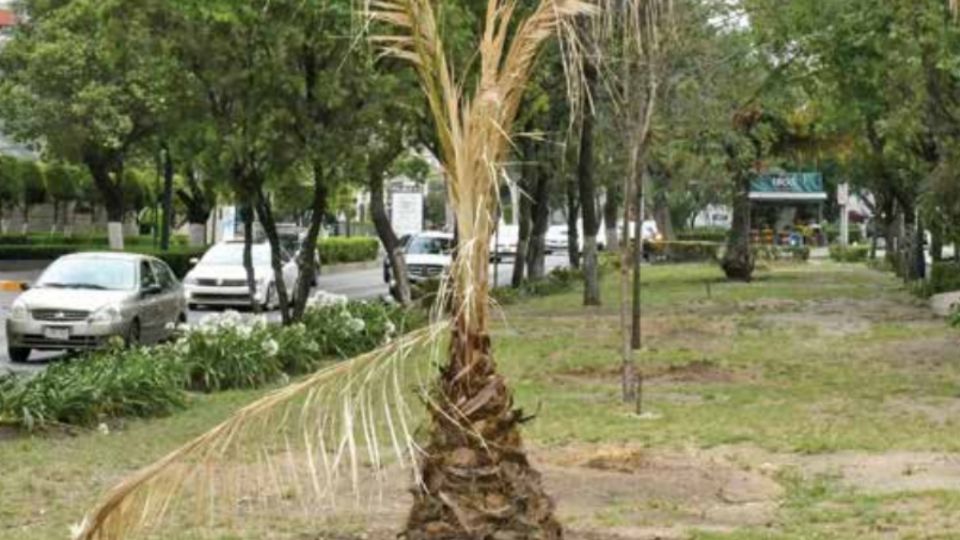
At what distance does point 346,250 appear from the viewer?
57.2 metres

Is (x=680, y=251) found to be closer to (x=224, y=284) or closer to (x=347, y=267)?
(x=347, y=267)

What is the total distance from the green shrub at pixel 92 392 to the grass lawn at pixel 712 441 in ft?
0.92

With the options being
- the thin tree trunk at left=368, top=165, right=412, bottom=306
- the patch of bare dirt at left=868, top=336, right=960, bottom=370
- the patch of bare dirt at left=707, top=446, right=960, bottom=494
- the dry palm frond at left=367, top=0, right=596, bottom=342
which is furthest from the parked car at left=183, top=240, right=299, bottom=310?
the dry palm frond at left=367, top=0, right=596, bottom=342

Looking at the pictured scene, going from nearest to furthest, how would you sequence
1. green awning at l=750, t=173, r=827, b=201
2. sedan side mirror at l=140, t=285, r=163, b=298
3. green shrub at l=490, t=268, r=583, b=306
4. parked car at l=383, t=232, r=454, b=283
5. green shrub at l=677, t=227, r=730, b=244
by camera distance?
1. sedan side mirror at l=140, t=285, r=163, b=298
2. green shrub at l=490, t=268, r=583, b=306
3. parked car at l=383, t=232, r=454, b=283
4. green shrub at l=677, t=227, r=730, b=244
5. green awning at l=750, t=173, r=827, b=201

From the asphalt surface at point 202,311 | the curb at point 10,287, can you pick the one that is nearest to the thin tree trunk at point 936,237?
the asphalt surface at point 202,311

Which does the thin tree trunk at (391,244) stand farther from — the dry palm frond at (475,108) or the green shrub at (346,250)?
the green shrub at (346,250)

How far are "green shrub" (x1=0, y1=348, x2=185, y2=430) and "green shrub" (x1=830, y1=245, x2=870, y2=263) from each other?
50.3 metres

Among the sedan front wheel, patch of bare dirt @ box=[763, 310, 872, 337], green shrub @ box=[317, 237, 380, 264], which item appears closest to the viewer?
the sedan front wheel

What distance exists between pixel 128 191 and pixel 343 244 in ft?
28.7

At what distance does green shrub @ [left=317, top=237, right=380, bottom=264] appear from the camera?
5428cm

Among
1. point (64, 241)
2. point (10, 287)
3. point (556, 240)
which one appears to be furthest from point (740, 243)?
point (556, 240)

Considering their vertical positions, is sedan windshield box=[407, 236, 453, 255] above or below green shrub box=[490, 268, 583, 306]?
above

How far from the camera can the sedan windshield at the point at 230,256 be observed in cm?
3216

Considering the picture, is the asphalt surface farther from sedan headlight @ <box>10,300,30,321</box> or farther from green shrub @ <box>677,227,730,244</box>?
green shrub @ <box>677,227,730,244</box>
